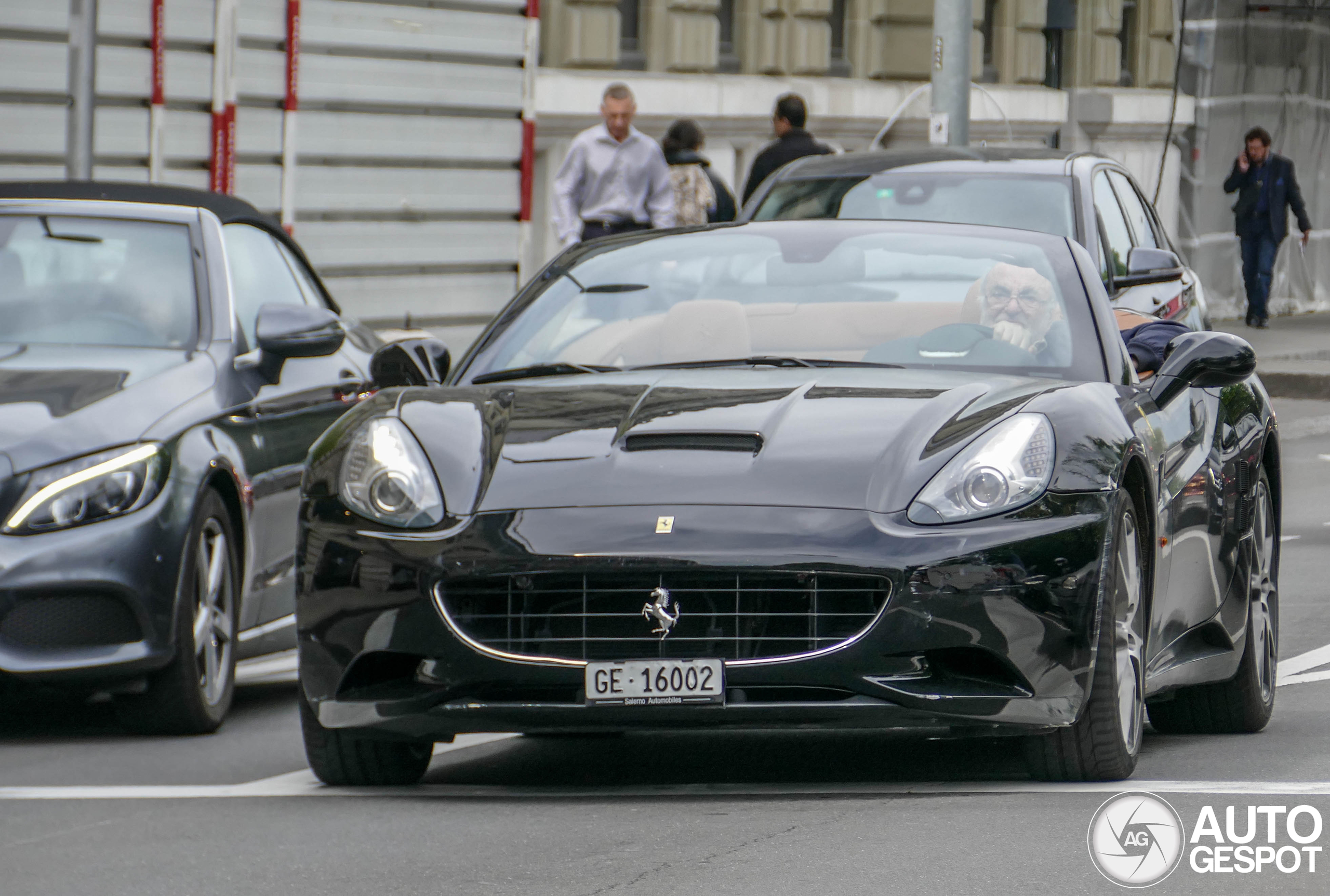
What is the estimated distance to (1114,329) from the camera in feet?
22.0

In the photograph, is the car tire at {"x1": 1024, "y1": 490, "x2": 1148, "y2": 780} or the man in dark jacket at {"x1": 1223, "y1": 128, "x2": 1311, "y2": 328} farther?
the man in dark jacket at {"x1": 1223, "y1": 128, "x2": 1311, "y2": 328}

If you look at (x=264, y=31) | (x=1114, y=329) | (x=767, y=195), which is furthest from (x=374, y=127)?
(x=1114, y=329)

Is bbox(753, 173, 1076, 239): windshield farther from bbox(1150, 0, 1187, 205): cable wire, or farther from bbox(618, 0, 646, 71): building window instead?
bbox(1150, 0, 1187, 205): cable wire

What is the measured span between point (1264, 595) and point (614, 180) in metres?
8.70

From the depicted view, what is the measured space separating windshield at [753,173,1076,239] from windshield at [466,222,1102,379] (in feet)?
13.7

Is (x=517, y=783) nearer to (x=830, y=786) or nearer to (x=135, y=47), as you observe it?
(x=830, y=786)

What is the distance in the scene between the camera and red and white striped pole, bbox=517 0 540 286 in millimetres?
19875

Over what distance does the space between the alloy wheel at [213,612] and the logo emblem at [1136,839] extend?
110 inches

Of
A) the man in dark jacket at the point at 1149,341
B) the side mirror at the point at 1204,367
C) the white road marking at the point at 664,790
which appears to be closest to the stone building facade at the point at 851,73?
the man in dark jacket at the point at 1149,341

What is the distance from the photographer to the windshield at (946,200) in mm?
11398

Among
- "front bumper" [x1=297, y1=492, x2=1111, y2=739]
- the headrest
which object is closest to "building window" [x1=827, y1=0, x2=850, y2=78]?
the headrest

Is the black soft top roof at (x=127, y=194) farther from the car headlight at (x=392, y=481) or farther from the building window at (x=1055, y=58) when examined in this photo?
the building window at (x=1055, y=58)

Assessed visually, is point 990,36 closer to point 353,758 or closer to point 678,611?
point 353,758

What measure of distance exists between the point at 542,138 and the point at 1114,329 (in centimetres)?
1508
